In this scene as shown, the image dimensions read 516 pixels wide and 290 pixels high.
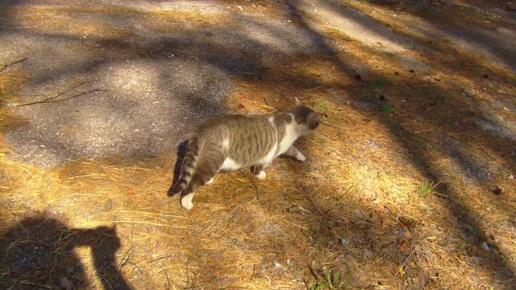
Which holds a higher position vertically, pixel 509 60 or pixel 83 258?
pixel 509 60

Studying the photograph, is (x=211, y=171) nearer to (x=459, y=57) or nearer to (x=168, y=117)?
(x=168, y=117)

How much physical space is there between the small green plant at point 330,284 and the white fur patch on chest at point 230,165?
123cm

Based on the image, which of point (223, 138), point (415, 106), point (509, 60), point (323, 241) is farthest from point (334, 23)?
point (323, 241)

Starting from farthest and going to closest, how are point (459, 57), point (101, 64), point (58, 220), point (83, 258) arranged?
point (459, 57) → point (101, 64) → point (58, 220) → point (83, 258)

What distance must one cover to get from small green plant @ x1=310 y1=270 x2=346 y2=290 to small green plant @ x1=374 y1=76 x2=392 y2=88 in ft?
10.5

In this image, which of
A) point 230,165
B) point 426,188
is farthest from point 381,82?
point 230,165

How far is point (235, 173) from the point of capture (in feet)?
11.0

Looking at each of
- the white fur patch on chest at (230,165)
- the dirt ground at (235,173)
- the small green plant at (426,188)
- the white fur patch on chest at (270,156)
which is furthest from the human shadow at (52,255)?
the small green plant at (426,188)

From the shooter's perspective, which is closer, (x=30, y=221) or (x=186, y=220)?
(x=30, y=221)

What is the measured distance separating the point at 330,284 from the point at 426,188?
1.57 metres

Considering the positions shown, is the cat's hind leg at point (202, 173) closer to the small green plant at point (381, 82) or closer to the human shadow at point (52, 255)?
the human shadow at point (52, 255)

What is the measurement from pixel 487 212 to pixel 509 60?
547 centimetres

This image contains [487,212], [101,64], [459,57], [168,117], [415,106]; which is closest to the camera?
[487,212]

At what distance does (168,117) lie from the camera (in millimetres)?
3689
